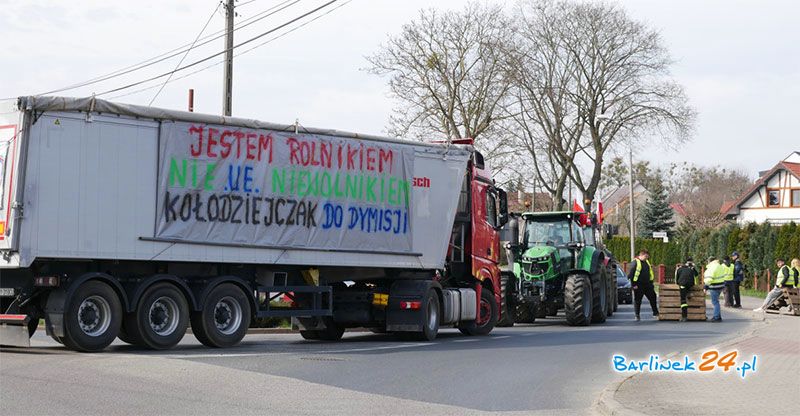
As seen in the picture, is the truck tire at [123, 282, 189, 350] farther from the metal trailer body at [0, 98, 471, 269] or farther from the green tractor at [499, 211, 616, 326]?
the green tractor at [499, 211, 616, 326]

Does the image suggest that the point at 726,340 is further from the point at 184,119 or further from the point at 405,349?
the point at 184,119

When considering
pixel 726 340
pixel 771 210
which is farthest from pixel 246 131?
pixel 771 210

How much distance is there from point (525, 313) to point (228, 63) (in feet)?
29.4

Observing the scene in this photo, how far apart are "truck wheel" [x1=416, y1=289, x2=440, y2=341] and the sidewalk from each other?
15.4 ft

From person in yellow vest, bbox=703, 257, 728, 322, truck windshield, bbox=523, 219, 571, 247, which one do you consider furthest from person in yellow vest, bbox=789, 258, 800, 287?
truck windshield, bbox=523, 219, 571, 247

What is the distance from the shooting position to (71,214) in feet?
49.0

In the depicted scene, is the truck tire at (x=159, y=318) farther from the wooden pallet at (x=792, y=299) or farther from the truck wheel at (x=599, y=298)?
the wooden pallet at (x=792, y=299)

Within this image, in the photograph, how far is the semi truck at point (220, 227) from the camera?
583 inches

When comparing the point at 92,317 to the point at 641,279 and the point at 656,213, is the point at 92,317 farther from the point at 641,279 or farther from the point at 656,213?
the point at 656,213

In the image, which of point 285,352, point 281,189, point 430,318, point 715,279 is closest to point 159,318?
point 285,352

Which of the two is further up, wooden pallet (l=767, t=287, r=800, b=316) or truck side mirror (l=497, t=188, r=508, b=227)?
truck side mirror (l=497, t=188, r=508, b=227)

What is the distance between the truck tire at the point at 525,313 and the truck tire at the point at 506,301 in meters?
0.58

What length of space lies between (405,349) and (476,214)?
14.1ft

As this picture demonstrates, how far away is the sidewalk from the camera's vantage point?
34.9ft
